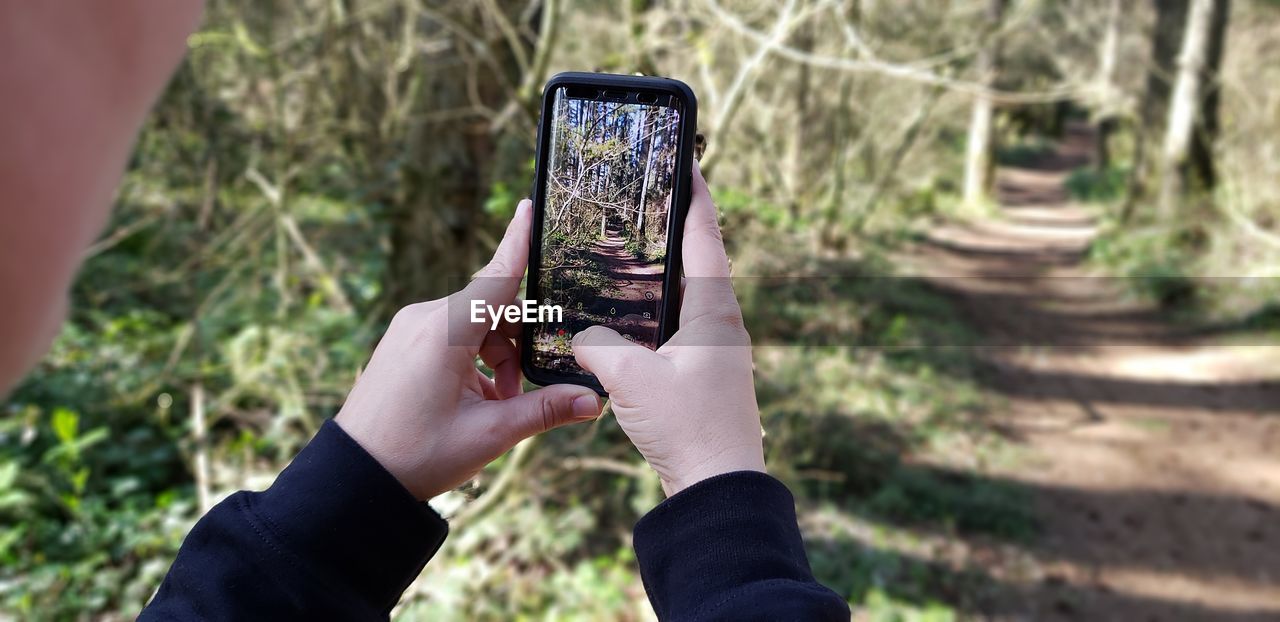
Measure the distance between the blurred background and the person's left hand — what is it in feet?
0.59

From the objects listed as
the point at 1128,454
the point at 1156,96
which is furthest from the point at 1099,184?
the point at 1128,454

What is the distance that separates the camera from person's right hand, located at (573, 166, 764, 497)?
1054 mm

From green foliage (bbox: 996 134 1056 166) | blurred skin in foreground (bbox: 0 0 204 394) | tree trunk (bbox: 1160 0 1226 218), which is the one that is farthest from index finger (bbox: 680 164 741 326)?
green foliage (bbox: 996 134 1056 166)

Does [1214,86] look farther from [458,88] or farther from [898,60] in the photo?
[458,88]

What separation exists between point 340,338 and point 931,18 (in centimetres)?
784

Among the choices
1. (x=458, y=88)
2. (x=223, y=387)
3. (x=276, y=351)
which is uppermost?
(x=458, y=88)

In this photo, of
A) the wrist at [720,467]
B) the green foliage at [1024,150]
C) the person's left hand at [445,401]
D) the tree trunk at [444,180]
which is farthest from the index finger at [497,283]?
the green foliage at [1024,150]

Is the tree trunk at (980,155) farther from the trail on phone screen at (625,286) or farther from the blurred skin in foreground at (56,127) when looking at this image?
the blurred skin in foreground at (56,127)

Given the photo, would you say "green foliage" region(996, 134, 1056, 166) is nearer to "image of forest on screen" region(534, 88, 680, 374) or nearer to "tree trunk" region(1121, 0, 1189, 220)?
"tree trunk" region(1121, 0, 1189, 220)

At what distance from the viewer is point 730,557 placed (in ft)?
3.11

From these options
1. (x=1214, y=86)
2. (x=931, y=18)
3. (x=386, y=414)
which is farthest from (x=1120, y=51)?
(x=386, y=414)

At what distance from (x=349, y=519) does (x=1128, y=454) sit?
6458mm

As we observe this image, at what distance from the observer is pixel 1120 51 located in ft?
67.8

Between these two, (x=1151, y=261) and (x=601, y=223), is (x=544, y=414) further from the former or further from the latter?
(x=1151, y=261)
